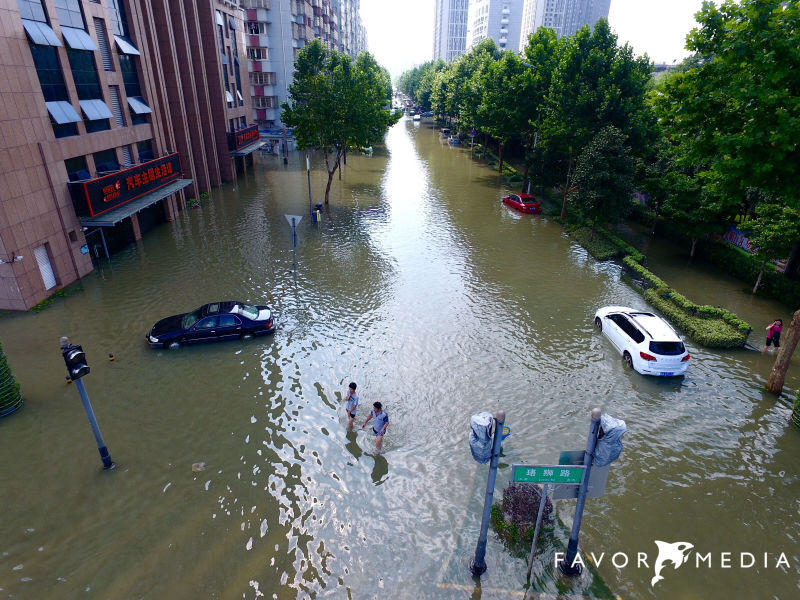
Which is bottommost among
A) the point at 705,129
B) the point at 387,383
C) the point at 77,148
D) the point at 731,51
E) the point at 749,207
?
the point at 387,383

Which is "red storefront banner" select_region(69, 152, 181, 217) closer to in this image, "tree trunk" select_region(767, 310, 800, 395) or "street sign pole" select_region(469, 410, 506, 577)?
"street sign pole" select_region(469, 410, 506, 577)

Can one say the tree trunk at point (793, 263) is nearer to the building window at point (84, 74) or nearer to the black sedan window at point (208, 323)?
the black sedan window at point (208, 323)

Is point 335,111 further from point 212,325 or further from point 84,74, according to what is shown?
point 212,325

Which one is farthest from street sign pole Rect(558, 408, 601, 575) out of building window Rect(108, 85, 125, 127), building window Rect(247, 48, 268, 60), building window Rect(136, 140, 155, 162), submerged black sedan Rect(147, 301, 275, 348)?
Result: building window Rect(247, 48, 268, 60)

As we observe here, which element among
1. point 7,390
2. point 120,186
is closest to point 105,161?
point 120,186

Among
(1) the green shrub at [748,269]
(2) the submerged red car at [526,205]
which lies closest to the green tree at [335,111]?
(2) the submerged red car at [526,205]

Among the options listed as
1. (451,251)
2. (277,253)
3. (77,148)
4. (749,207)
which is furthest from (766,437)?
(77,148)

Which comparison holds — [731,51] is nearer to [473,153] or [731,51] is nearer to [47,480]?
[47,480]
